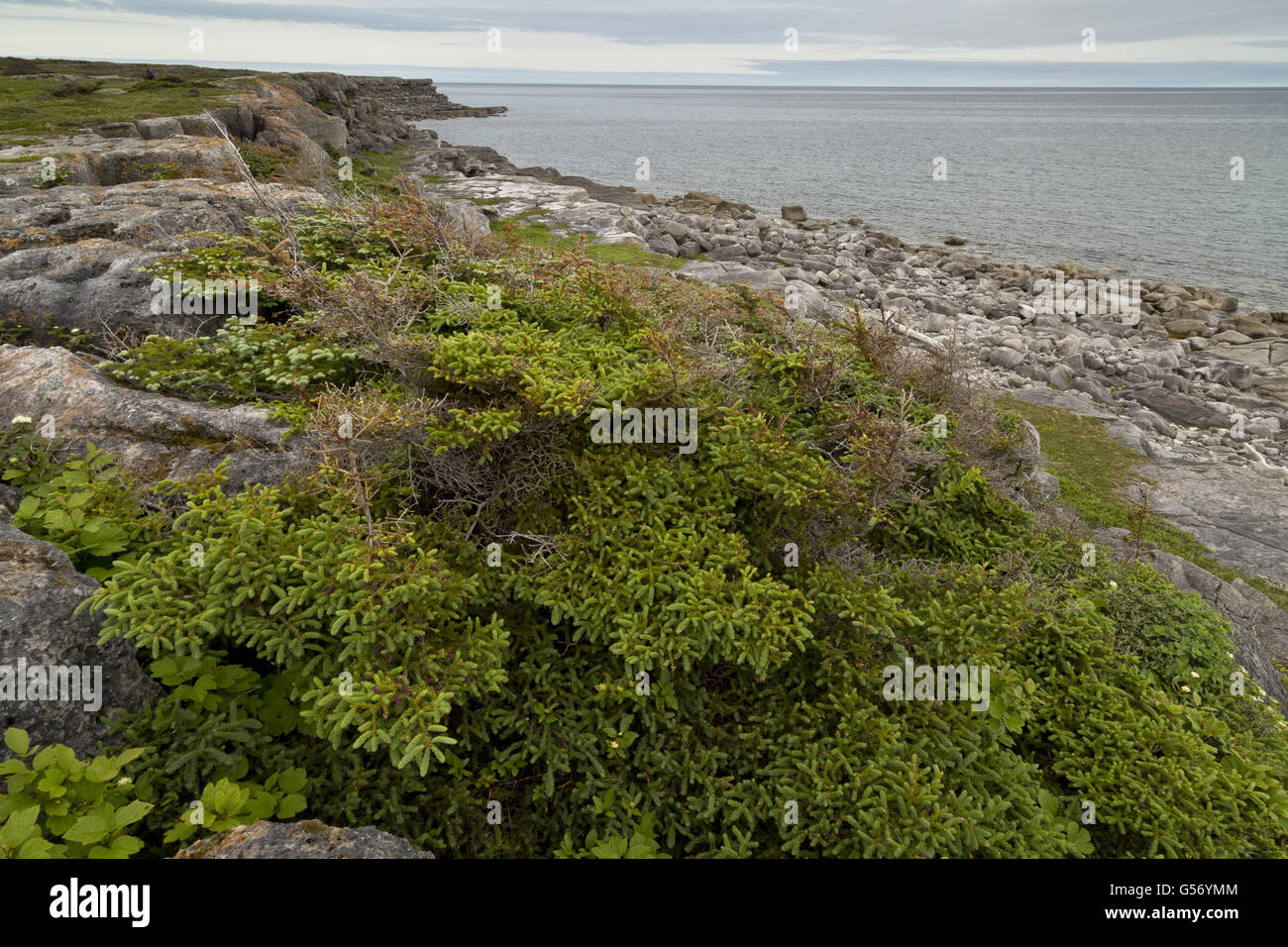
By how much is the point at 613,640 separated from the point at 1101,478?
13205 mm

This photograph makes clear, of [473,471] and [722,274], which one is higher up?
[722,274]

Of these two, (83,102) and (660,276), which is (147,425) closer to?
(660,276)

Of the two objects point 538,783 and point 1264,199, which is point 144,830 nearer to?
point 538,783

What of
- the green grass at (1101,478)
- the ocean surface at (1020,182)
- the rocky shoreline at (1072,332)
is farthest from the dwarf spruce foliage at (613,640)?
the ocean surface at (1020,182)

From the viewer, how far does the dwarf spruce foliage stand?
12.2 ft

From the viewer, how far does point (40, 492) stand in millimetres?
4570

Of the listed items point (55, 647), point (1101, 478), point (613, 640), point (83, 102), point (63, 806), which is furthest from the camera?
point (83, 102)

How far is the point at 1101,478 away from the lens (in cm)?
1369

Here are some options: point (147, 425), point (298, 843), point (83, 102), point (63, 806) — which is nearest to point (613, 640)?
point (298, 843)

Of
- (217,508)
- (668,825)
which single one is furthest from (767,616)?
(217,508)

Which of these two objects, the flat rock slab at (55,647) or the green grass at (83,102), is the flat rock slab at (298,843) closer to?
the flat rock slab at (55,647)

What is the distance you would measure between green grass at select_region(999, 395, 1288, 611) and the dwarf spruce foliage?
582 cm

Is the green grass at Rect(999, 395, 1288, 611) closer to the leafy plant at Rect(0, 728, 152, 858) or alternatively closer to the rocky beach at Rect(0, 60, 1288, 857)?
the rocky beach at Rect(0, 60, 1288, 857)

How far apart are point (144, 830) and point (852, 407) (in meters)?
5.46
